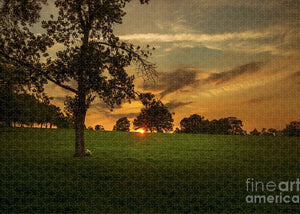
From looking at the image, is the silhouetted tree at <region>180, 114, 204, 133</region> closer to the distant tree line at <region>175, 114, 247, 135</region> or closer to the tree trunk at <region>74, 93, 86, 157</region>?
the distant tree line at <region>175, 114, 247, 135</region>

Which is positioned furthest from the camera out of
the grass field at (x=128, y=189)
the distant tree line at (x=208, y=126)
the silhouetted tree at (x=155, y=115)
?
the distant tree line at (x=208, y=126)

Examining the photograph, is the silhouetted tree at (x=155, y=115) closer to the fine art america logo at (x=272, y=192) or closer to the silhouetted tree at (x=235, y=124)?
the fine art america logo at (x=272, y=192)

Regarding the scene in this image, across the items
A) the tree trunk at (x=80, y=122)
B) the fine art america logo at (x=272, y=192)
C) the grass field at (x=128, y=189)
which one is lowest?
the fine art america logo at (x=272, y=192)

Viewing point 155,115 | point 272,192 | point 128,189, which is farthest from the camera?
point 155,115

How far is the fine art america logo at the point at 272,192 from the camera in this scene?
10.8m

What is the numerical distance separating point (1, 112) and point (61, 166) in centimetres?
5089

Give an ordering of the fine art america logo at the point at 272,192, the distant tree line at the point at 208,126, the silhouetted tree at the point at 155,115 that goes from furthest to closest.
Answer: the distant tree line at the point at 208,126 → the silhouetted tree at the point at 155,115 → the fine art america logo at the point at 272,192

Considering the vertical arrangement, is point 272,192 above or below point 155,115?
below

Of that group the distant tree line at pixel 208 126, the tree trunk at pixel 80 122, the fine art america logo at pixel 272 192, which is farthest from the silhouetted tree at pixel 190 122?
the fine art america logo at pixel 272 192

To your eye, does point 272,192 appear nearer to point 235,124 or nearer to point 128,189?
point 128,189

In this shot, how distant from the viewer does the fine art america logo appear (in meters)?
10.8

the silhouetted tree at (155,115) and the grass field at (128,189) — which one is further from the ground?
the silhouetted tree at (155,115)

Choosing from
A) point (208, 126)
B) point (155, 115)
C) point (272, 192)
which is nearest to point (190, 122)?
point (208, 126)

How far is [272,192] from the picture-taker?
12078 mm
